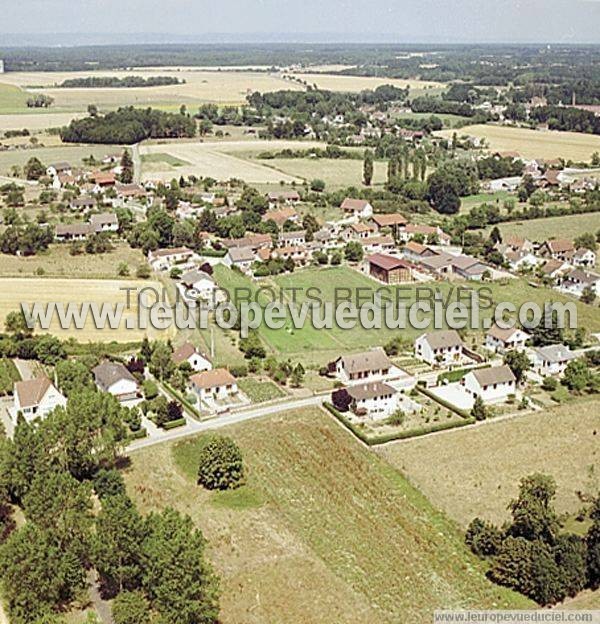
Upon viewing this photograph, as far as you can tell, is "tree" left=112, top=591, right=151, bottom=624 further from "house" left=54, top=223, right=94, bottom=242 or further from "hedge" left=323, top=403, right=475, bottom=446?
"house" left=54, top=223, right=94, bottom=242

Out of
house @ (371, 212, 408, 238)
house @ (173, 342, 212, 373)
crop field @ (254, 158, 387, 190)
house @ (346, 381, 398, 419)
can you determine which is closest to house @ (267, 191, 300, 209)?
crop field @ (254, 158, 387, 190)

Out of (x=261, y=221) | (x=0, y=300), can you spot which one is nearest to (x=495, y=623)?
(x=0, y=300)

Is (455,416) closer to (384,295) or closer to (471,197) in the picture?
(384,295)

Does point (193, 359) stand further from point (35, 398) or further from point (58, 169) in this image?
point (58, 169)

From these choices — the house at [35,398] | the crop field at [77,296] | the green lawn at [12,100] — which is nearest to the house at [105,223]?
the crop field at [77,296]

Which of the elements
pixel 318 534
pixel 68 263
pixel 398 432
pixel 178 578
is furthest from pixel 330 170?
pixel 178 578
